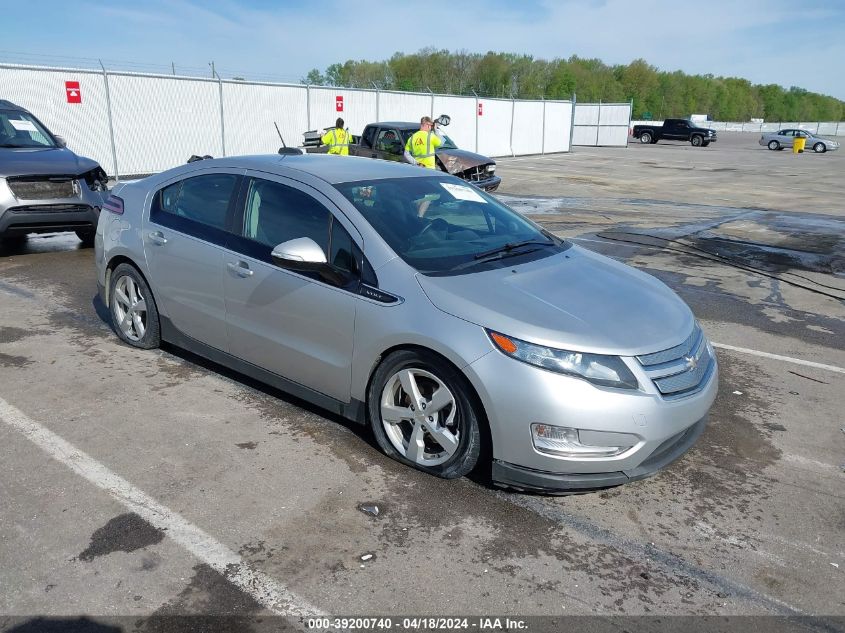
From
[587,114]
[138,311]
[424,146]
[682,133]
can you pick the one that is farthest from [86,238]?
[682,133]

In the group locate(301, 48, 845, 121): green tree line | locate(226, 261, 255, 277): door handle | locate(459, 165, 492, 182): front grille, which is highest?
locate(301, 48, 845, 121): green tree line

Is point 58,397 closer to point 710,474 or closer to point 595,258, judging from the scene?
A: point 595,258

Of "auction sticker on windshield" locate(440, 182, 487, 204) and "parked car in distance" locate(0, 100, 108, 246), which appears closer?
"auction sticker on windshield" locate(440, 182, 487, 204)

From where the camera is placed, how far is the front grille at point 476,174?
642 inches

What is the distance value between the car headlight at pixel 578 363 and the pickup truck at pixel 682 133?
161 feet

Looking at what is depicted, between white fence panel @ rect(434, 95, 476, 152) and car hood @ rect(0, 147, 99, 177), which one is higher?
white fence panel @ rect(434, 95, 476, 152)

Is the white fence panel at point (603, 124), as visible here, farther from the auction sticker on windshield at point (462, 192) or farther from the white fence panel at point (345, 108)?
the auction sticker on windshield at point (462, 192)

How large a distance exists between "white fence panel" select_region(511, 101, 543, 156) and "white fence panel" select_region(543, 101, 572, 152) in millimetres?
732

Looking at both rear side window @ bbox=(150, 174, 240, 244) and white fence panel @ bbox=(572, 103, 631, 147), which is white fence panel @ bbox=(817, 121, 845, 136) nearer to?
white fence panel @ bbox=(572, 103, 631, 147)

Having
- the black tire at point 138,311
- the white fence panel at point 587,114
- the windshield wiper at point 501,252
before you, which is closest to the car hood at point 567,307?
the windshield wiper at point 501,252

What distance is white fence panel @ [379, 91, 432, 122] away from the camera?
87.7ft

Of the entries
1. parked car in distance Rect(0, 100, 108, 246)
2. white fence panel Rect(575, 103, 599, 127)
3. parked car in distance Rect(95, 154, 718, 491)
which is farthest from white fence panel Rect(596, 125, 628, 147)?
parked car in distance Rect(95, 154, 718, 491)

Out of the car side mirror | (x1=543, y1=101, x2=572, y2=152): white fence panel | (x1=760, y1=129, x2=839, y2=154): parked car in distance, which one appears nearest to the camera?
the car side mirror

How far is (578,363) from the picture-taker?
10.8ft
